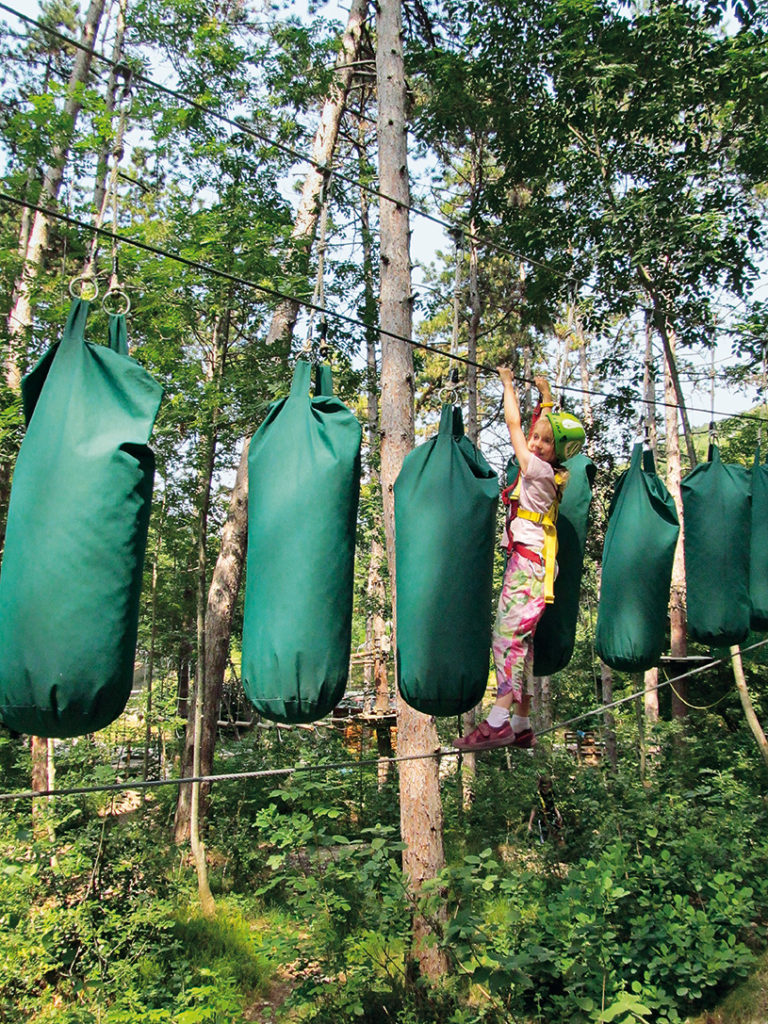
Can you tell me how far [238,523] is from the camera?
25.7 ft

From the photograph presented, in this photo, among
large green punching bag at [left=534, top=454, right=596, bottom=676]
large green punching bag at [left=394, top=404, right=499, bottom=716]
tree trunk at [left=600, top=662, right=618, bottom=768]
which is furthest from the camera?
tree trunk at [left=600, top=662, right=618, bottom=768]

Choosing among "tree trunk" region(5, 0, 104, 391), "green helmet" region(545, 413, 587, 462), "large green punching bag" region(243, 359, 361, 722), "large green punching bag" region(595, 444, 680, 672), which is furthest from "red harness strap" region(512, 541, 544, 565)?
"tree trunk" region(5, 0, 104, 391)

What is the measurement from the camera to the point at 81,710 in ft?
5.38

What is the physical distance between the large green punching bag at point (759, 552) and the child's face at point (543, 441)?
134cm

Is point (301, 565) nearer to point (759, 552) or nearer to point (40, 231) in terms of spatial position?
point (759, 552)

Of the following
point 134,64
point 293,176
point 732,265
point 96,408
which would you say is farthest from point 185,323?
point 96,408

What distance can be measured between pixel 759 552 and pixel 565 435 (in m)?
1.43

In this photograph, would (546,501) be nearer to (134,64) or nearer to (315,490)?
(315,490)

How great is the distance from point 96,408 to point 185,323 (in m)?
6.00

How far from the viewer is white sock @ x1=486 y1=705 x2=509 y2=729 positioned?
2.58 metres

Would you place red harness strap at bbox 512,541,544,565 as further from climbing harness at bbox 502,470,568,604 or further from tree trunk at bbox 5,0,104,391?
tree trunk at bbox 5,0,104,391

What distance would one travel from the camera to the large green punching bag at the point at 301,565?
6.19 ft

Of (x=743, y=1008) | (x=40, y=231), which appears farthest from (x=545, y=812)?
(x=40, y=231)

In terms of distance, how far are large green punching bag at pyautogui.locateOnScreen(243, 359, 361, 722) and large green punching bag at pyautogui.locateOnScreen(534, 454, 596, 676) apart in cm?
109
